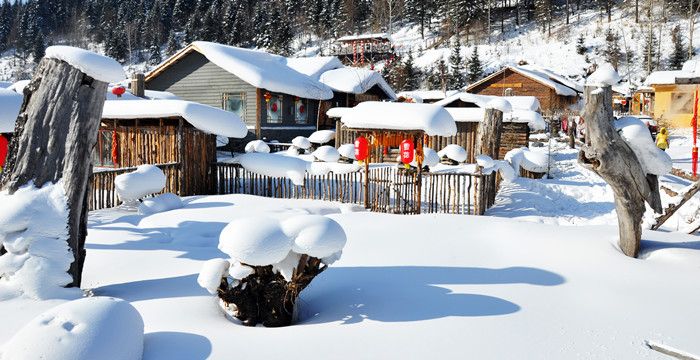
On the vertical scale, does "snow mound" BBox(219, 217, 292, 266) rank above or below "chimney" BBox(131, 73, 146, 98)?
below

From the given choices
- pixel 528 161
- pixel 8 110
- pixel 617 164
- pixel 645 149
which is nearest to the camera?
pixel 617 164

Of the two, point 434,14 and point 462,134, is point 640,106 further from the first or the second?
point 434,14

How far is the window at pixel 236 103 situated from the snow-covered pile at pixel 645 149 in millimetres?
22999

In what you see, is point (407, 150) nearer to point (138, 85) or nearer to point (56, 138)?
Answer: point (56, 138)

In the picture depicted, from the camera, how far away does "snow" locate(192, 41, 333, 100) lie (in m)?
26.0

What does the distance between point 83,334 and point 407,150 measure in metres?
10.2

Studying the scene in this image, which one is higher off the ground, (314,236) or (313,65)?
(313,65)

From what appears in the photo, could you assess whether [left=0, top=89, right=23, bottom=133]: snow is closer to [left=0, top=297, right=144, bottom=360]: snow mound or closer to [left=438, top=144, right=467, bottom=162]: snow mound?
[left=0, top=297, right=144, bottom=360]: snow mound

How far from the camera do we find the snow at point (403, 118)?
41.7 ft

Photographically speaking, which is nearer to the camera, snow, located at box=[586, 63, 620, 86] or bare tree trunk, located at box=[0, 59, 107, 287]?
bare tree trunk, located at box=[0, 59, 107, 287]

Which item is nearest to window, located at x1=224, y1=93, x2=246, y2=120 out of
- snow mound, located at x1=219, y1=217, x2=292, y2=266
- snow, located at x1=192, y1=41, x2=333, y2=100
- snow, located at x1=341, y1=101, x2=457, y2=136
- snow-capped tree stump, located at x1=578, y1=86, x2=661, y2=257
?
snow, located at x1=192, y1=41, x2=333, y2=100

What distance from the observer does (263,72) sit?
26.4 metres

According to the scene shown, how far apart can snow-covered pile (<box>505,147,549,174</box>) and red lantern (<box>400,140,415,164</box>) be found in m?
7.67

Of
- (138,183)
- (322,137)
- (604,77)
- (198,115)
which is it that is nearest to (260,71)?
(322,137)
